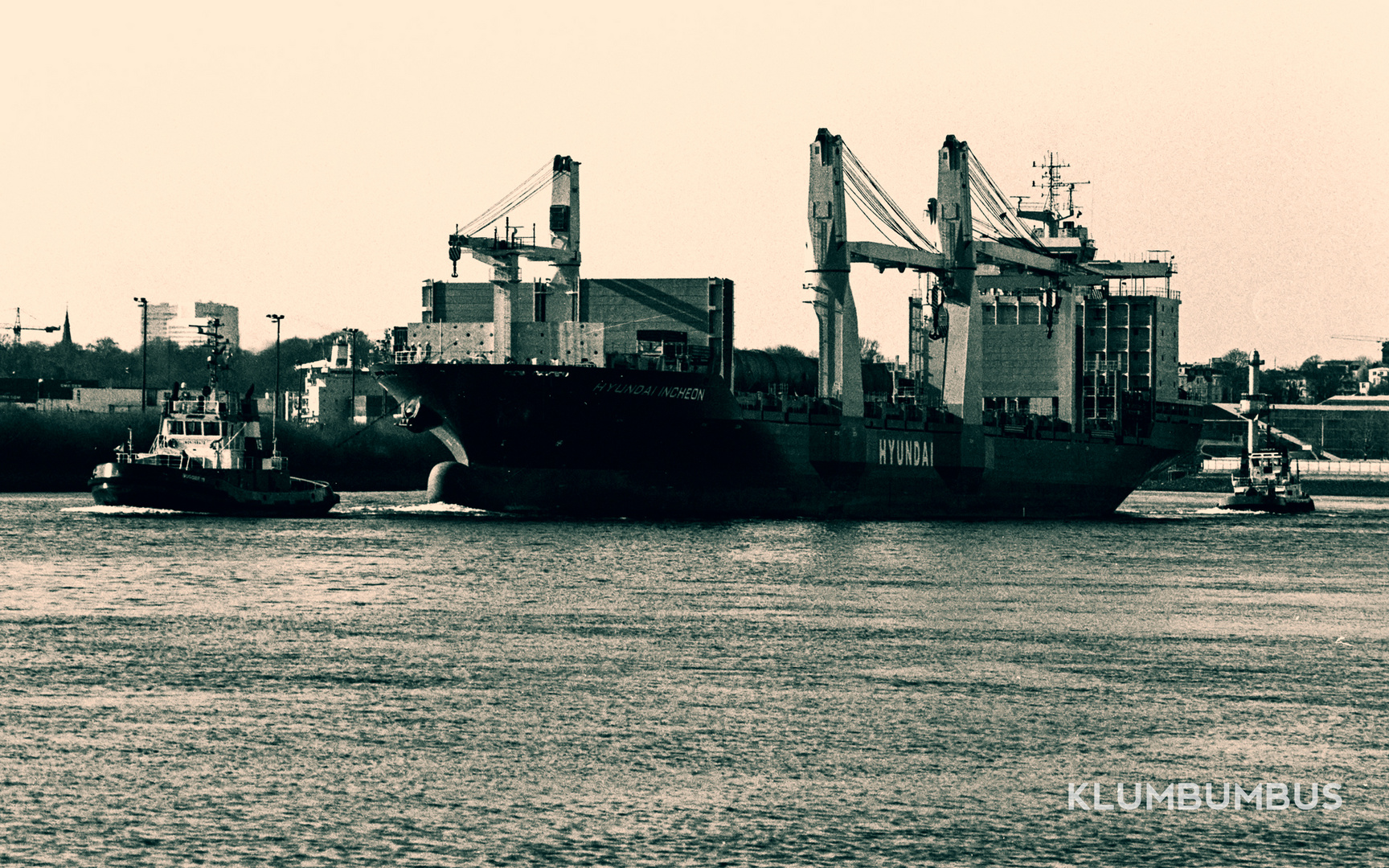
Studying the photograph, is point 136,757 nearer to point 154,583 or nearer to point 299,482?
point 154,583

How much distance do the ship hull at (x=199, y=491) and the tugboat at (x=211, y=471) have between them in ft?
0.09

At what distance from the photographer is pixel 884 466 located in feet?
216

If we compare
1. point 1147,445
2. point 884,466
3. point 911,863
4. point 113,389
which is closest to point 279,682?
point 911,863

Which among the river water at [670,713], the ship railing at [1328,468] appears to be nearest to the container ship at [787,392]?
the river water at [670,713]

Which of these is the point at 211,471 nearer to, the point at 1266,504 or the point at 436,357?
the point at 436,357

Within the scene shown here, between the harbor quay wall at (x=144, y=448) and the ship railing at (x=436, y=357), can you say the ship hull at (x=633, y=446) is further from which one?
the harbor quay wall at (x=144, y=448)

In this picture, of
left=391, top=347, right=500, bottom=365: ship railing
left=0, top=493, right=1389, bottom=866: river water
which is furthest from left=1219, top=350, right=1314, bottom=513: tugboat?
left=0, top=493, right=1389, bottom=866: river water

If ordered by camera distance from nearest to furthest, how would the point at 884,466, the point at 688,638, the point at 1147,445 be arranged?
the point at 688,638 → the point at 884,466 → the point at 1147,445

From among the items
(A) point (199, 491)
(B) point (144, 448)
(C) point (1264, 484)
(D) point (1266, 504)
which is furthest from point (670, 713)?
(B) point (144, 448)

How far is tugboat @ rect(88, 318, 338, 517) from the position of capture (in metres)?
58.0

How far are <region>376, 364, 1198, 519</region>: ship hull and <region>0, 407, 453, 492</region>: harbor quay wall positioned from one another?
35649 millimetres

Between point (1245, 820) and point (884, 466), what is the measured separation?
51225 mm

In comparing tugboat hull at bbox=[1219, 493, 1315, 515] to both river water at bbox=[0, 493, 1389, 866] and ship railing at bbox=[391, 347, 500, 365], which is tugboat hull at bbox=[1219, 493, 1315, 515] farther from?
river water at bbox=[0, 493, 1389, 866]

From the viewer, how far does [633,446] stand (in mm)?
57406
